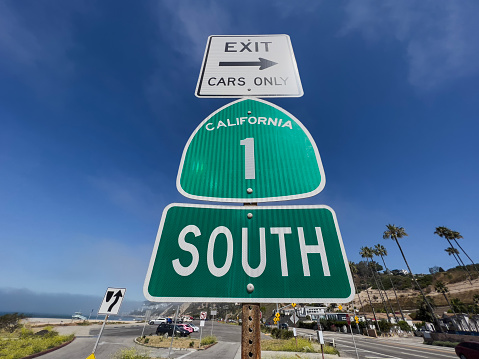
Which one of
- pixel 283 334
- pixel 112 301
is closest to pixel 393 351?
pixel 283 334

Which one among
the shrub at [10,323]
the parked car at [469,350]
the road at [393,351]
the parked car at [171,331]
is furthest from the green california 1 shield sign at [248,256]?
the shrub at [10,323]

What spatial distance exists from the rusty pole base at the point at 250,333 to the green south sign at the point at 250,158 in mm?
704

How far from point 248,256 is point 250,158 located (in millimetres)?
812

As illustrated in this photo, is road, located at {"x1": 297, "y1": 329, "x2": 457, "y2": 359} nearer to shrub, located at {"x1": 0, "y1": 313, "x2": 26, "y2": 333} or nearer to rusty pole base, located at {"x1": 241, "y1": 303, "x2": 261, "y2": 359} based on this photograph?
rusty pole base, located at {"x1": 241, "y1": 303, "x2": 261, "y2": 359}

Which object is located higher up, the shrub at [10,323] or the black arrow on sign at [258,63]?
the black arrow on sign at [258,63]

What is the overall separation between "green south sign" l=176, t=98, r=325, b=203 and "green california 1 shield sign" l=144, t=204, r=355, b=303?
185mm

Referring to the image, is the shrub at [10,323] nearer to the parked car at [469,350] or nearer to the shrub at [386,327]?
the parked car at [469,350]

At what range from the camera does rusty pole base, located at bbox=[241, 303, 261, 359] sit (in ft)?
4.21

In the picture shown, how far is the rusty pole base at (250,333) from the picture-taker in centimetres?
128

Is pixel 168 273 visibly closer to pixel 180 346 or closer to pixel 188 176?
pixel 188 176

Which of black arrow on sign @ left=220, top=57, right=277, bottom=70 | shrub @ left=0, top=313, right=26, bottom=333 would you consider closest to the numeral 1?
black arrow on sign @ left=220, top=57, right=277, bottom=70

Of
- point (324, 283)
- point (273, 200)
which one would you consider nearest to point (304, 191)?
point (273, 200)

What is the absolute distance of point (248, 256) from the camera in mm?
1395

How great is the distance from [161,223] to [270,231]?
726mm
